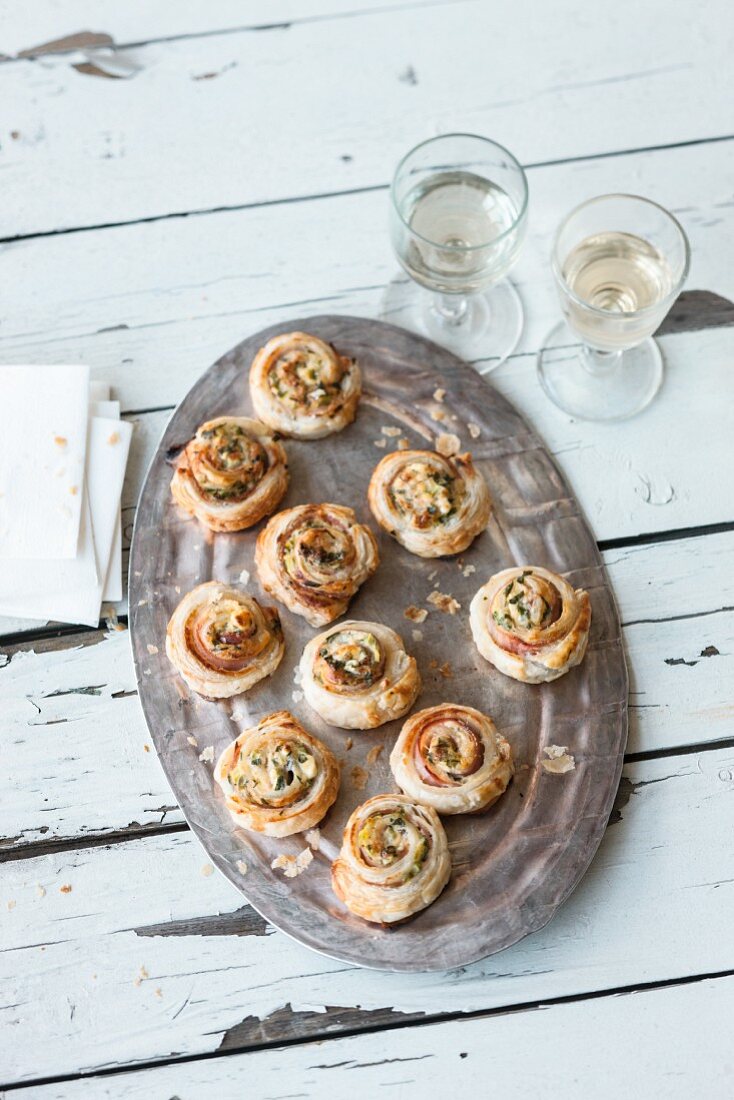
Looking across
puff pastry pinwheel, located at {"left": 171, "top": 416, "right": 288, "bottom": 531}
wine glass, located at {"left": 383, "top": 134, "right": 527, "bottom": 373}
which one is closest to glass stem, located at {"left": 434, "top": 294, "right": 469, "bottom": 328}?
wine glass, located at {"left": 383, "top": 134, "right": 527, "bottom": 373}

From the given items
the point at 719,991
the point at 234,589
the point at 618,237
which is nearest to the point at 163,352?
the point at 234,589

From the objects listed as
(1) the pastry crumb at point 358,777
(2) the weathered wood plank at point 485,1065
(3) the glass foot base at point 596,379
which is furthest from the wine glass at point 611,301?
(2) the weathered wood plank at point 485,1065

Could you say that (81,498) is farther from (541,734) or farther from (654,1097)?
(654,1097)

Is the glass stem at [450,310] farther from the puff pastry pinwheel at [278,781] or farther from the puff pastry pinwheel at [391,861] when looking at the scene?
the puff pastry pinwheel at [391,861]

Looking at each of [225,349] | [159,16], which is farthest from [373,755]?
[159,16]

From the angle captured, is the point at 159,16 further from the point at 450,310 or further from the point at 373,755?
the point at 373,755
